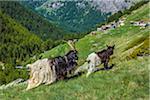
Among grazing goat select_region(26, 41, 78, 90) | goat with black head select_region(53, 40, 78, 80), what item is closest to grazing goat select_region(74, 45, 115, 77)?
goat with black head select_region(53, 40, 78, 80)

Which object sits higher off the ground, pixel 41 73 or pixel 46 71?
pixel 46 71

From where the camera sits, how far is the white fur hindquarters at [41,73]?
32.5 metres

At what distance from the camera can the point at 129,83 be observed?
24531mm

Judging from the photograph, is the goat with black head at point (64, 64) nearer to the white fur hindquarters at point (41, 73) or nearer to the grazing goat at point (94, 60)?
the white fur hindquarters at point (41, 73)

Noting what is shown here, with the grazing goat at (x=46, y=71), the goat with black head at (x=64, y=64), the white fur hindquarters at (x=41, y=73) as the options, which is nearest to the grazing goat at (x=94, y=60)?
the goat with black head at (x=64, y=64)

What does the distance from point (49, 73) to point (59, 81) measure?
1.03 metres

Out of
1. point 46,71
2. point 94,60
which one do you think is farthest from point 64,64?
point 94,60

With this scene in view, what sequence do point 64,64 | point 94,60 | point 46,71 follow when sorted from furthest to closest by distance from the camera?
point 94,60
point 64,64
point 46,71

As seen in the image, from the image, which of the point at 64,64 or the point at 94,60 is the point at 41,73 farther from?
the point at 94,60

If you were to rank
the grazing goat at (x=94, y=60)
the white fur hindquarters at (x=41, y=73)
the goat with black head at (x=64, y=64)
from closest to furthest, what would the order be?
the white fur hindquarters at (x=41, y=73), the goat with black head at (x=64, y=64), the grazing goat at (x=94, y=60)

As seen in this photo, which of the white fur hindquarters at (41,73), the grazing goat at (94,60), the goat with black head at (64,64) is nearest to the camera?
the white fur hindquarters at (41,73)

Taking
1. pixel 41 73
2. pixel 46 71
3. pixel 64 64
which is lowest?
pixel 41 73

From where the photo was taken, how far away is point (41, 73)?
108 ft

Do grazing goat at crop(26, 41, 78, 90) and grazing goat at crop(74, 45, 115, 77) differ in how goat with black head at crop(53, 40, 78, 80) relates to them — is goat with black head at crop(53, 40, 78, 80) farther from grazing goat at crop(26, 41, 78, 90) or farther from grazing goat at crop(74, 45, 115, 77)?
grazing goat at crop(74, 45, 115, 77)
